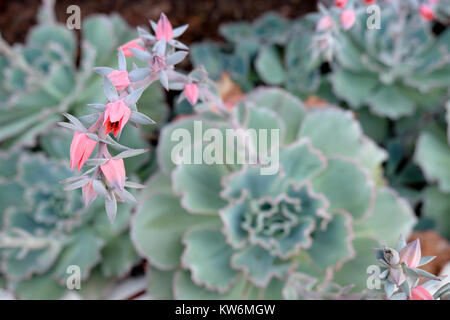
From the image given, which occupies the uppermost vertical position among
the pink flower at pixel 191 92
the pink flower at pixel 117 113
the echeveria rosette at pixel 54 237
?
the pink flower at pixel 191 92

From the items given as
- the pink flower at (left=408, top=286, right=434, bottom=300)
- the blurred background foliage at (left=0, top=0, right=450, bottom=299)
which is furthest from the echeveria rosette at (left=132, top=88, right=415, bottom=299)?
the pink flower at (left=408, top=286, right=434, bottom=300)

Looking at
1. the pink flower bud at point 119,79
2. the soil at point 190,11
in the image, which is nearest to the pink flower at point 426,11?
the soil at point 190,11

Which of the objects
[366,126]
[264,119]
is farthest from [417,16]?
[264,119]

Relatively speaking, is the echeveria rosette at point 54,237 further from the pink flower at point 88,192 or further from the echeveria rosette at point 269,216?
the pink flower at point 88,192

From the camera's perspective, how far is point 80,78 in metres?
0.96

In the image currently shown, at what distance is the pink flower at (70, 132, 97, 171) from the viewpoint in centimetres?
35

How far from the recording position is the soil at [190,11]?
4.02 ft

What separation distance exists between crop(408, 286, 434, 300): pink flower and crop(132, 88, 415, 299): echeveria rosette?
29cm

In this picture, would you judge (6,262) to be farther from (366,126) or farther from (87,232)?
(366,126)

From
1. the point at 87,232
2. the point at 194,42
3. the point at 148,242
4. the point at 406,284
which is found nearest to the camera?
the point at 406,284

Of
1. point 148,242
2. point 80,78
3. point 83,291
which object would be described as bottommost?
point 83,291

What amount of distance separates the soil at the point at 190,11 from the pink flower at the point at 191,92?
2.60 ft

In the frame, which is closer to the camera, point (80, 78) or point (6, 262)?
point (6, 262)

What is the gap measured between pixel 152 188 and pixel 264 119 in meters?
0.23
